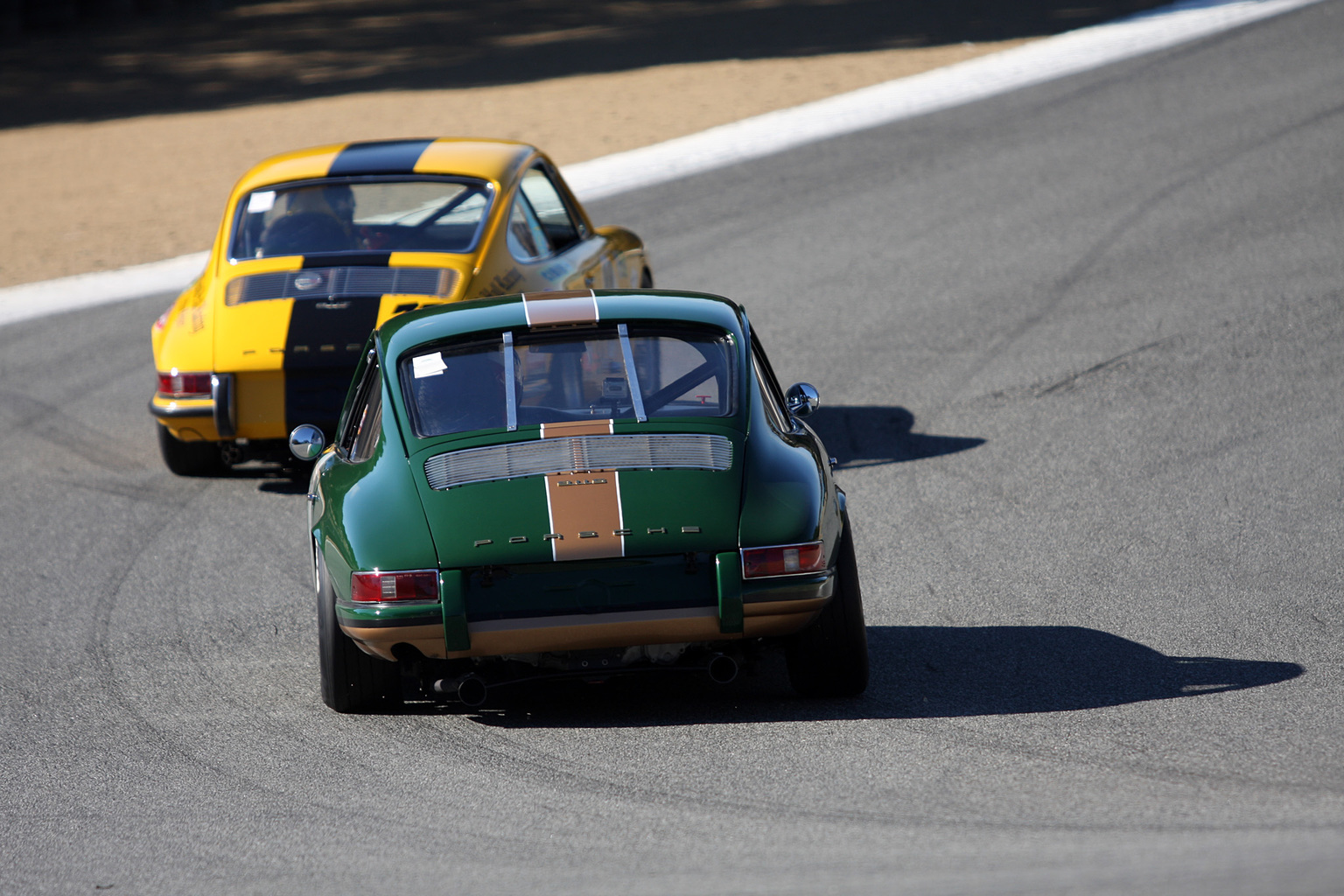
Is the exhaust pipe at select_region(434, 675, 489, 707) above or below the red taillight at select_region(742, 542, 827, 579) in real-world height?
below

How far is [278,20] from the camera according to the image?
109ft

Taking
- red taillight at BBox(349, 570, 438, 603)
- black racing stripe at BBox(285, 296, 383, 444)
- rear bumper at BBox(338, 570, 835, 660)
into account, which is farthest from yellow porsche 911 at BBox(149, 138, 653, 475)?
rear bumper at BBox(338, 570, 835, 660)

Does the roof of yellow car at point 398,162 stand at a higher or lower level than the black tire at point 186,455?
higher

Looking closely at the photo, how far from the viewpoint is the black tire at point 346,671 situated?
525cm

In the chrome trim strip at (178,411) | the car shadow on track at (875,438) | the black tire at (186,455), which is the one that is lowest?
the black tire at (186,455)

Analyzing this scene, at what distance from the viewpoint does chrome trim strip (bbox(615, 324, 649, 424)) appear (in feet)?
17.8

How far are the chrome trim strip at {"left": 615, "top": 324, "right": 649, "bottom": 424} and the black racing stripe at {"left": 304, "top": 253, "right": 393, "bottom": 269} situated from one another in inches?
128

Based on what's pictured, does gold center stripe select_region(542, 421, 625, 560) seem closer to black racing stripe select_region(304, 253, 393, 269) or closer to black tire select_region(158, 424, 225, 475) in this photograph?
black racing stripe select_region(304, 253, 393, 269)

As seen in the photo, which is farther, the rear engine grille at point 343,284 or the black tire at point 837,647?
the rear engine grille at point 343,284

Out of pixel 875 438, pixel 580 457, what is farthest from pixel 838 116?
pixel 580 457

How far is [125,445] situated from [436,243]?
2.50 metres

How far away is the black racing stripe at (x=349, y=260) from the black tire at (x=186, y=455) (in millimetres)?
1249

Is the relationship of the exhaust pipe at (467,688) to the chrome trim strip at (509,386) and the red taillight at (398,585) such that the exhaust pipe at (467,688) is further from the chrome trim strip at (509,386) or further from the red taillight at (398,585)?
the chrome trim strip at (509,386)

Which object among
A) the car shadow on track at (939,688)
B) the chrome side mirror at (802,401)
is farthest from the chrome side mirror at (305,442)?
the chrome side mirror at (802,401)
